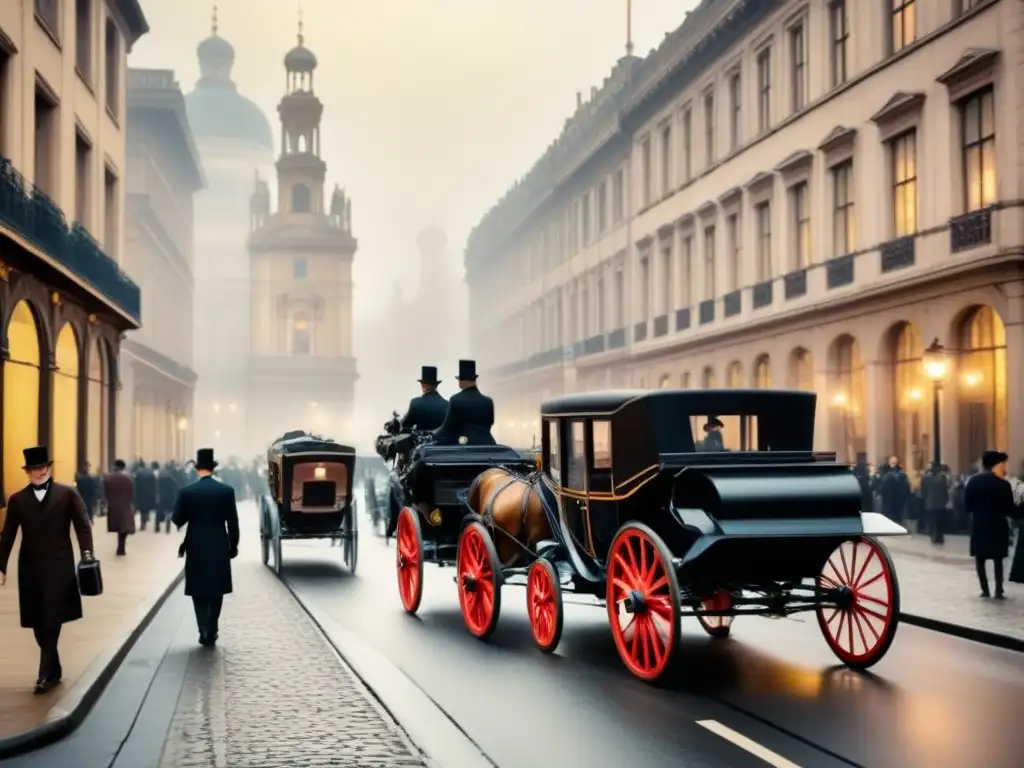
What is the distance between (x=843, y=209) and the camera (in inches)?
1218

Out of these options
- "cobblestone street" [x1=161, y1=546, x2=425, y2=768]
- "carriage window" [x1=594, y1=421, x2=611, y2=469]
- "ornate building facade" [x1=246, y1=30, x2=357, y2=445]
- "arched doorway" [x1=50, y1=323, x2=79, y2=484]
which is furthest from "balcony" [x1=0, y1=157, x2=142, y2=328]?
"ornate building facade" [x1=246, y1=30, x2=357, y2=445]

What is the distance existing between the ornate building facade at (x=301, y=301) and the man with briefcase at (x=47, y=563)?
8361cm

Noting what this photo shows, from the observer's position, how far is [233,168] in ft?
412

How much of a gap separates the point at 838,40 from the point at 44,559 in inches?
1024

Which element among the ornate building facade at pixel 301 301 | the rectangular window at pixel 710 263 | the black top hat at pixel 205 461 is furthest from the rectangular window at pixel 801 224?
the ornate building facade at pixel 301 301

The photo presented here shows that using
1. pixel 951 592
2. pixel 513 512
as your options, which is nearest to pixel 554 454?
pixel 513 512

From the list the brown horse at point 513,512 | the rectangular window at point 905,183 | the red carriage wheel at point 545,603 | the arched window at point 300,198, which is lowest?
the red carriage wheel at point 545,603

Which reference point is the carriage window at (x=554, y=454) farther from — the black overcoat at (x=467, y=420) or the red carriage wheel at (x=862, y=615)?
the black overcoat at (x=467, y=420)

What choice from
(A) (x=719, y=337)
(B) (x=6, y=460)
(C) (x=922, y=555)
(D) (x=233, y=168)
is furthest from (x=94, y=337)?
(D) (x=233, y=168)

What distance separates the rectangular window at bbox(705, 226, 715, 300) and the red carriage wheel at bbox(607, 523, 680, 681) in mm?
30212

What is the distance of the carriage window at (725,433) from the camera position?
10258mm

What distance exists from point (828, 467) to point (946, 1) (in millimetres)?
18845

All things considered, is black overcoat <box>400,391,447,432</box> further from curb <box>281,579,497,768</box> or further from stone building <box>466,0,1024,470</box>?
stone building <box>466,0,1024,470</box>

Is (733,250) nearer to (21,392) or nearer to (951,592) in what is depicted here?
(21,392)
